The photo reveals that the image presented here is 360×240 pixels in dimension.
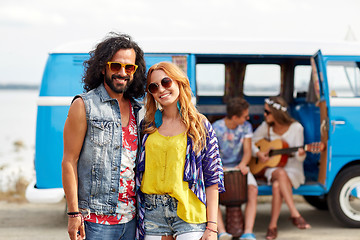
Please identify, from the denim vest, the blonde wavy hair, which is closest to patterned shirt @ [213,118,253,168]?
the blonde wavy hair

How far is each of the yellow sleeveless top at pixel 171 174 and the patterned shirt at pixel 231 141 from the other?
289 centimetres

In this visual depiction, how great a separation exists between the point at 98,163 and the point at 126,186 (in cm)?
20

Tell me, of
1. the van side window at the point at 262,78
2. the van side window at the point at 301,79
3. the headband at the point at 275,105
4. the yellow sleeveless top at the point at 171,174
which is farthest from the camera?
the van side window at the point at 262,78

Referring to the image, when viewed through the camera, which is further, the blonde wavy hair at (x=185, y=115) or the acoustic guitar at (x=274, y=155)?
the acoustic guitar at (x=274, y=155)

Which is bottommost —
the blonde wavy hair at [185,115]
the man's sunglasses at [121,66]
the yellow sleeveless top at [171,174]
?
the yellow sleeveless top at [171,174]

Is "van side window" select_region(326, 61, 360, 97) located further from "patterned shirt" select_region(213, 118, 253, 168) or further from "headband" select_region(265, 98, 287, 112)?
"patterned shirt" select_region(213, 118, 253, 168)

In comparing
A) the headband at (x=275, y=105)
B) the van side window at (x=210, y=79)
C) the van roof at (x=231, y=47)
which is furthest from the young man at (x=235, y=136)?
the van side window at (x=210, y=79)

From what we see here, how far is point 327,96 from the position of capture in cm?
520

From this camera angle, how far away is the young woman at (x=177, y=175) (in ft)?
8.33

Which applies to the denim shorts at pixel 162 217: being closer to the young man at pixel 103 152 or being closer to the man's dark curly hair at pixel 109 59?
the young man at pixel 103 152

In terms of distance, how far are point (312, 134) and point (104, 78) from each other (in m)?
3.96

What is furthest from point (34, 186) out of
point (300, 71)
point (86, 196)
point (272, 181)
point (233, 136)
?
point (300, 71)

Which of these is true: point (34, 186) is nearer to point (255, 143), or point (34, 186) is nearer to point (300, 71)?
point (255, 143)

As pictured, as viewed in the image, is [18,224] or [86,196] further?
[18,224]
